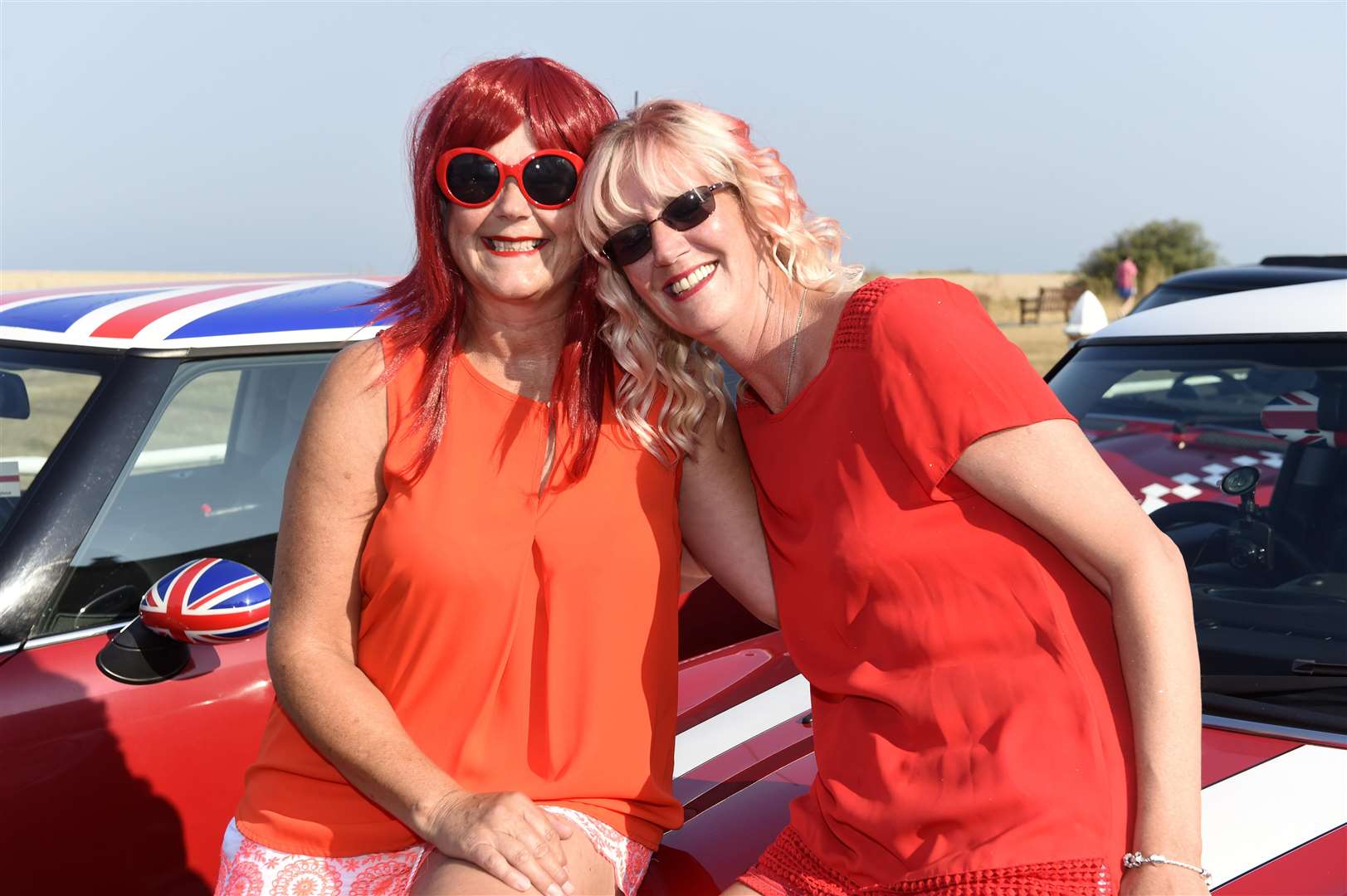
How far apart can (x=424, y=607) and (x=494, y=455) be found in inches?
11.0

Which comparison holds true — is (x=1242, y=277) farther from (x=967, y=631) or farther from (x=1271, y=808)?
(x=967, y=631)

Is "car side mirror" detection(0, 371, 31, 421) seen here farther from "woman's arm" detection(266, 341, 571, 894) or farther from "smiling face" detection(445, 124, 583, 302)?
"smiling face" detection(445, 124, 583, 302)

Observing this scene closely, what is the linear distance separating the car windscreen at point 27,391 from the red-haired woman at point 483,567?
1.00 m

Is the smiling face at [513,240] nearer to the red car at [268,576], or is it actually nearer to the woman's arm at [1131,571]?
the red car at [268,576]

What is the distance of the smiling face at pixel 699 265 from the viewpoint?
6.91 ft

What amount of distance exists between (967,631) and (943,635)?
4cm

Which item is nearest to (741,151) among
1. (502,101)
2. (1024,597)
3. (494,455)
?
(502,101)

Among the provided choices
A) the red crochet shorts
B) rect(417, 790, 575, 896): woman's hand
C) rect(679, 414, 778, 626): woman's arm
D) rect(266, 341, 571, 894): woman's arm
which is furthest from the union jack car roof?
the red crochet shorts

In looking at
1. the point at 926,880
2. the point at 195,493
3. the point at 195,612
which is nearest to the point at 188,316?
the point at 195,493

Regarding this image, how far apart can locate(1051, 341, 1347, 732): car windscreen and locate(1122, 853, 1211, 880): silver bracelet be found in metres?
0.62

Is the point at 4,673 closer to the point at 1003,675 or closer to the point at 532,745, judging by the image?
the point at 532,745

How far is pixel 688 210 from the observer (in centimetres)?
211

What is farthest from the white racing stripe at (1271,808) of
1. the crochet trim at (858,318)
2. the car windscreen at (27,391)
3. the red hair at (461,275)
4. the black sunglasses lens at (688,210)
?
the car windscreen at (27,391)

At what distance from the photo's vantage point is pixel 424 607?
6.61 ft
